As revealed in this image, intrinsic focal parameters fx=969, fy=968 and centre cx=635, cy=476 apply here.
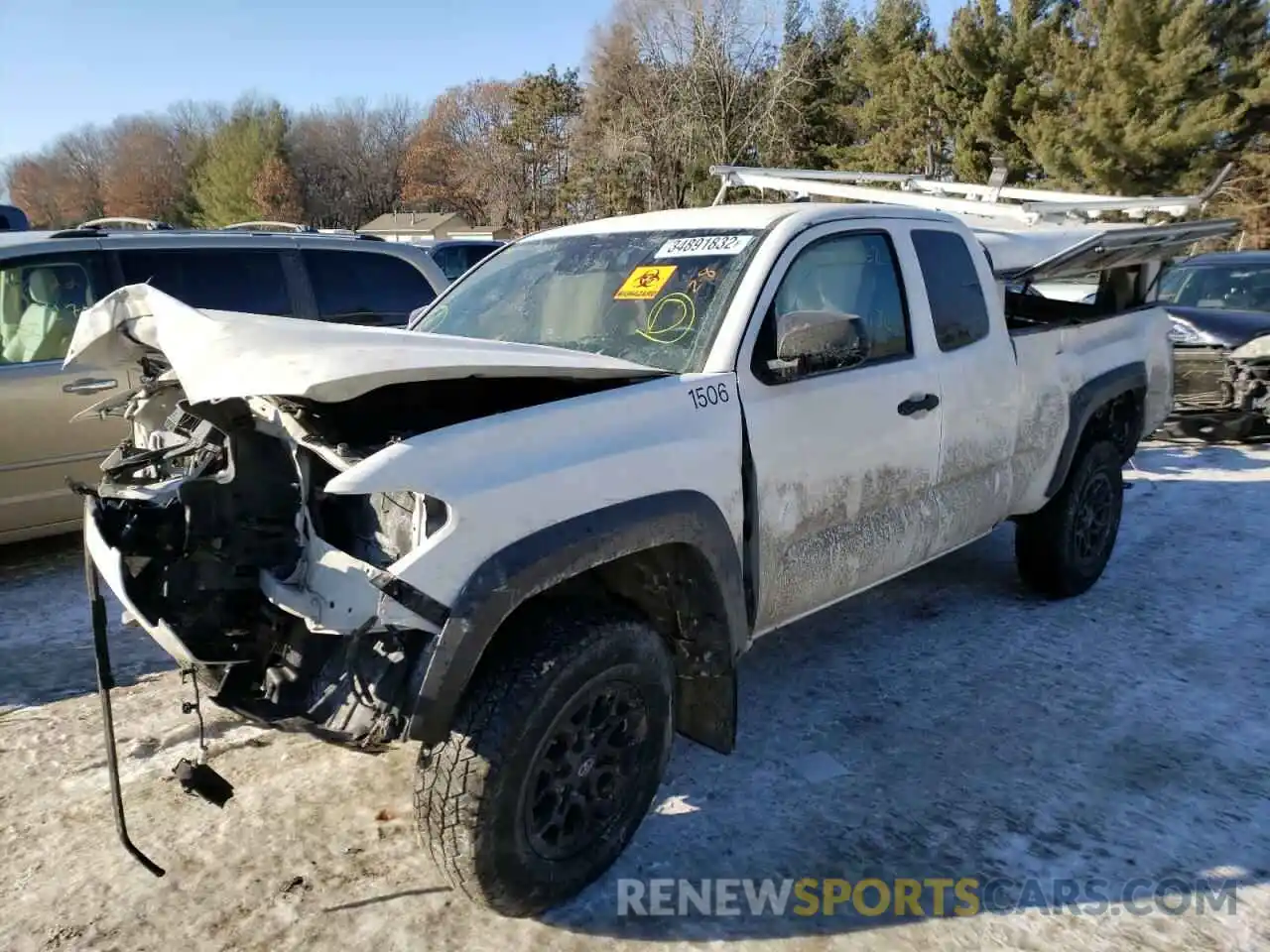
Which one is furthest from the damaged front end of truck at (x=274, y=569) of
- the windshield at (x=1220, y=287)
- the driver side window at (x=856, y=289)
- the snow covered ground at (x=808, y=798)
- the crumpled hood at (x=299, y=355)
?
the windshield at (x=1220, y=287)

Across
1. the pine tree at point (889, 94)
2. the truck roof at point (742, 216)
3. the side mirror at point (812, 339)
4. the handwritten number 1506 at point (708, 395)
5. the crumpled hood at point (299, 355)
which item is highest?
the pine tree at point (889, 94)

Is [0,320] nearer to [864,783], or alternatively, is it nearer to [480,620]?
[480,620]

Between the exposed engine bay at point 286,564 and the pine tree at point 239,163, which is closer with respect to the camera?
the exposed engine bay at point 286,564

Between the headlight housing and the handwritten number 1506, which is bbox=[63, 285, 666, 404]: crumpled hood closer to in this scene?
the handwritten number 1506

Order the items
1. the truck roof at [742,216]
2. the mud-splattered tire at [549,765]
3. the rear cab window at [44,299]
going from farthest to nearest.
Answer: the rear cab window at [44,299], the truck roof at [742,216], the mud-splattered tire at [549,765]

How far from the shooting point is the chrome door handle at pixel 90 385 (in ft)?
18.4

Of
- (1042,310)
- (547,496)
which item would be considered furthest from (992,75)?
(547,496)

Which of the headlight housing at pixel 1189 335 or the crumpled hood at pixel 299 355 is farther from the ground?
the crumpled hood at pixel 299 355

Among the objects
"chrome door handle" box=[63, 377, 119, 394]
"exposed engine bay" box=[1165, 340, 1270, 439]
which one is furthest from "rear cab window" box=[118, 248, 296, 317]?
"exposed engine bay" box=[1165, 340, 1270, 439]

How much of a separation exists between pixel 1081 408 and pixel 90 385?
5496 millimetres

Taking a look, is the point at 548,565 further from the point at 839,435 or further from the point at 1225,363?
the point at 1225,363

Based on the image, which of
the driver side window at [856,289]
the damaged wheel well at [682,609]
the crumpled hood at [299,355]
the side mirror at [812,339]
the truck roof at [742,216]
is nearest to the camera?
the crumpled hood at [299,355]

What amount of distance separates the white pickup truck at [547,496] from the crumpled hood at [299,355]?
13mm

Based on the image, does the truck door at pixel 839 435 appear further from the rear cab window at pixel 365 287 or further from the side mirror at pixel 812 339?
the rear cab window at pixel 365 287
